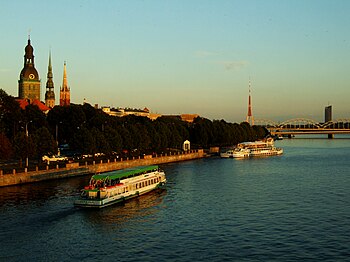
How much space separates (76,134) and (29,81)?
11094 cm

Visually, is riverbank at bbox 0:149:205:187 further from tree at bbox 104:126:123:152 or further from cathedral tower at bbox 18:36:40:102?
cathedral tower at bbox 18:36:40:102

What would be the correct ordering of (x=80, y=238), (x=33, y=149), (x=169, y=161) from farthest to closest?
(x=169, y=161), (x=33, y=149), (x=80, y=238)

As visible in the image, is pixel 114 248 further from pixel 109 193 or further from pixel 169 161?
pixel 169 161

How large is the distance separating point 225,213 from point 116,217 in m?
9.83

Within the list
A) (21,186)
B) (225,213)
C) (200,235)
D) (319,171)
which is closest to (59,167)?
(21,186)

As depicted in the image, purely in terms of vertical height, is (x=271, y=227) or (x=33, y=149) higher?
(x=33, y=149)

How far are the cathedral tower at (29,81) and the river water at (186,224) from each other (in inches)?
5200

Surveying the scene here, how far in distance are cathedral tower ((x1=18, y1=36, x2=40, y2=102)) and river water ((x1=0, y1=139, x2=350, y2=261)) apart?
132 meters

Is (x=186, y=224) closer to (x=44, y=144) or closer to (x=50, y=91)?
(x=44, y=144)

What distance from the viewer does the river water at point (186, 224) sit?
3197 centimetres

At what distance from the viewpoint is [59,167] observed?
2680 inches

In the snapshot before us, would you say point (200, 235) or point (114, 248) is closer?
point (114, 248)

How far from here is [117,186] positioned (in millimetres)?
49594

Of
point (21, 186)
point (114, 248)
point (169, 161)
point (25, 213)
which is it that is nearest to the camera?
point (114, 248)
